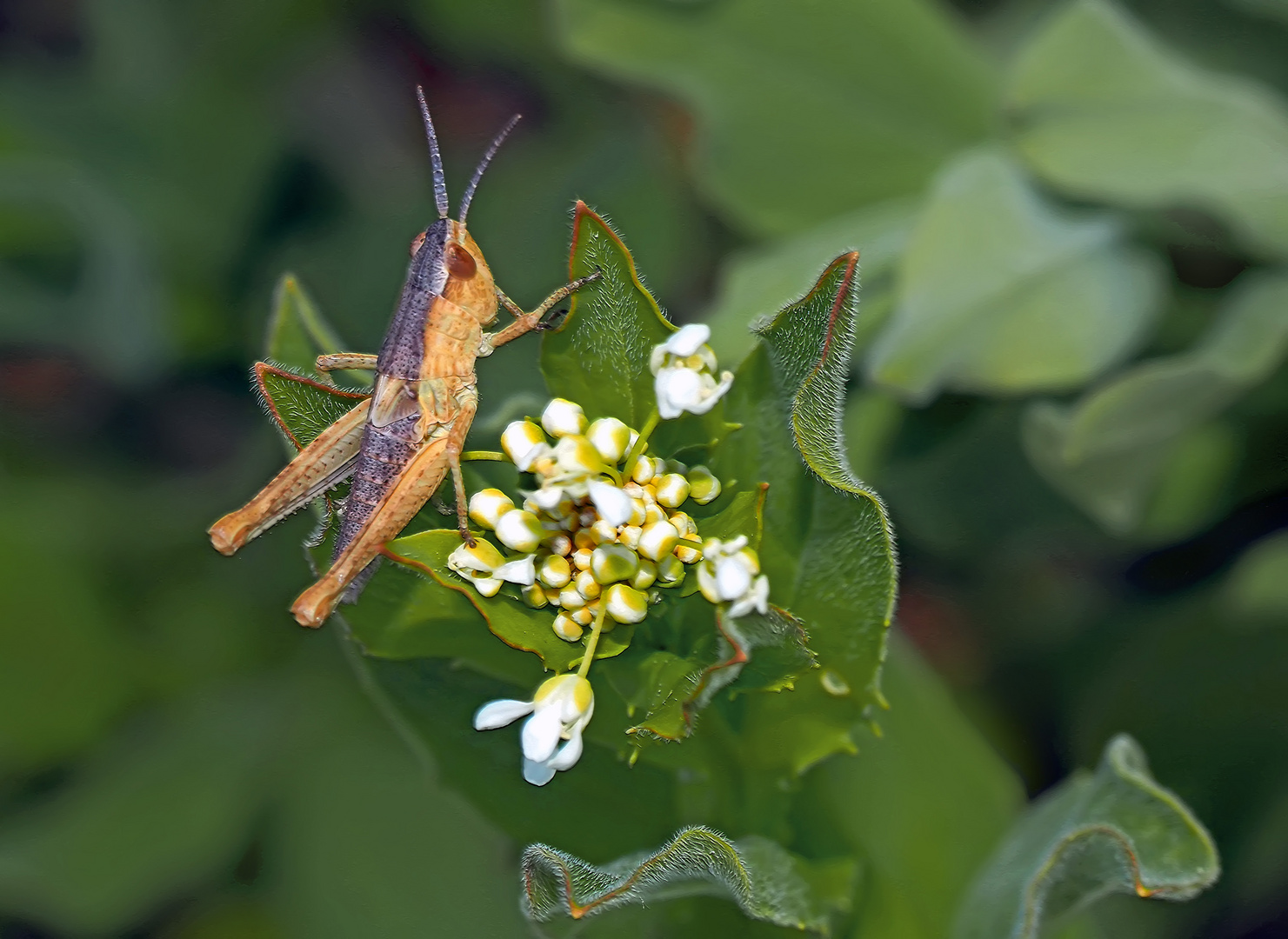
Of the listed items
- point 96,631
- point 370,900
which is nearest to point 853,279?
point 370,900

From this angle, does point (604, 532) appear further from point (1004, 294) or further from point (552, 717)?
point (1004, 294)

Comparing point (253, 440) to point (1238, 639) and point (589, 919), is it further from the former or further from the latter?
point (1238, 639)

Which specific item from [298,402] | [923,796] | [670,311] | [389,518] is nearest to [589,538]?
[389,518]

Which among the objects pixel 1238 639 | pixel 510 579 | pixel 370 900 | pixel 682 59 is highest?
pixel 682 59

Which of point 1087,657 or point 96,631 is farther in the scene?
point 96,631

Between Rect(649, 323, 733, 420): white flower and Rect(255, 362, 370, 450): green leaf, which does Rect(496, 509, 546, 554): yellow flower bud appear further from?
Rect(255, 362, 370, 450): green leaf

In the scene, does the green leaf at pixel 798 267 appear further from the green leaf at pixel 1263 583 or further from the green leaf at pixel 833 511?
the green leaf at pixel 1263 583
